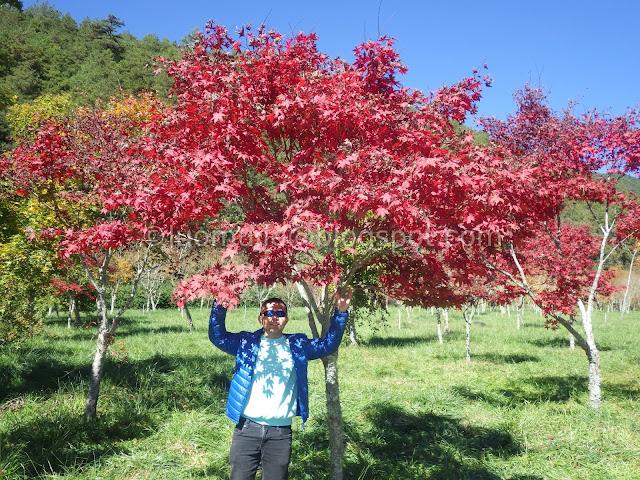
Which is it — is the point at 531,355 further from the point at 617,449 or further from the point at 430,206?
the point at 430,206

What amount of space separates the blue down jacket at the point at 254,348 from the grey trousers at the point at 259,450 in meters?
0.21

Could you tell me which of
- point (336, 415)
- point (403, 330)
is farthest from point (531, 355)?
point (336, 415)

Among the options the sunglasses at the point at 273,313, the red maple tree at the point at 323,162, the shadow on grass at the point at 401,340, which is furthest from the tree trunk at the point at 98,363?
the shadow on grass at the point at 401,340

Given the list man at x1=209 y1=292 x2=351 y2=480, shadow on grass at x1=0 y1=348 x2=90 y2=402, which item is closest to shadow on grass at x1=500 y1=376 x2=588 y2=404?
man at x1=209 y1=292 x2=351 y2=480

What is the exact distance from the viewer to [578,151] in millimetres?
7070

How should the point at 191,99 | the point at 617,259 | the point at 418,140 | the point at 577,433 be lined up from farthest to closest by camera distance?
the point at 617,259 < the point at 577,433 < the point at 191,99 < the point at 418,140

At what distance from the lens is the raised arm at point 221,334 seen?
3.16m

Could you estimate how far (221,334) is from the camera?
3176 mm

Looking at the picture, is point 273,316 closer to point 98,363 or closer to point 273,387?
point 273,387

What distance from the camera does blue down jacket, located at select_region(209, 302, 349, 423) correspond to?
9.82 ft

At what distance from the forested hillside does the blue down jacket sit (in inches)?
904

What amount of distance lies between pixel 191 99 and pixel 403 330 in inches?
741

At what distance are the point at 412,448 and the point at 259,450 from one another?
12.1 ft

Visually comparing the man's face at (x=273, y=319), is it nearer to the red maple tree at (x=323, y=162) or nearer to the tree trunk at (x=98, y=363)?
the red maple tree at (x=323, y=162)
